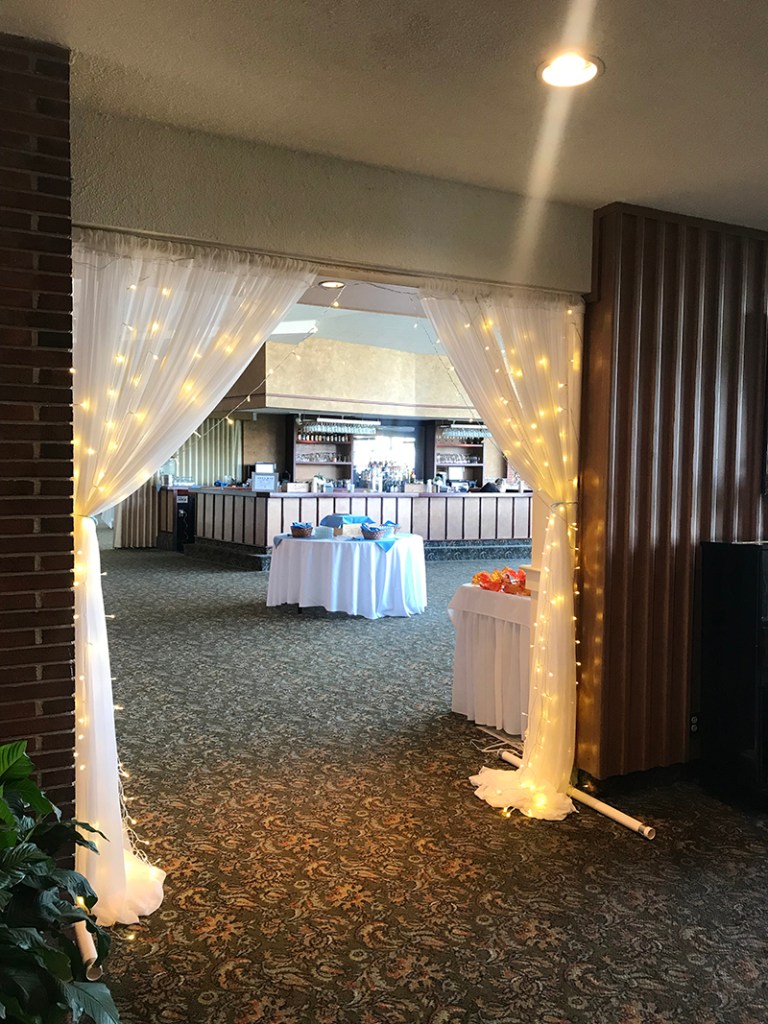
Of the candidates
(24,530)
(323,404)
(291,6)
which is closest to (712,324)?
(291,6)

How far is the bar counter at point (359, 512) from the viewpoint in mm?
11766

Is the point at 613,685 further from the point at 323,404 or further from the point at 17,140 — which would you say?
the point at 323,404

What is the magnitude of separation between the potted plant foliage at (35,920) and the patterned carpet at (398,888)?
0.64m

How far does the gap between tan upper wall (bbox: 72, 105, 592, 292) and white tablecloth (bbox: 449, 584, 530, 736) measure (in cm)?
188

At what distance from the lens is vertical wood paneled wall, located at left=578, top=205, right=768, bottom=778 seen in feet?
12.8

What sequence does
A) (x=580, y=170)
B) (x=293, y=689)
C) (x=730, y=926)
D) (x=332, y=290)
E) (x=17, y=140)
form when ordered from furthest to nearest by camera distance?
(x=332, y=290) < (x=293, y=689) < (x=580, y=170) < (x=730, y=926) < (x=17, y=140)

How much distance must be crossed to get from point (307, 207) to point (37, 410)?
4.53 ft

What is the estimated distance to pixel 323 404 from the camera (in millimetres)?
13422

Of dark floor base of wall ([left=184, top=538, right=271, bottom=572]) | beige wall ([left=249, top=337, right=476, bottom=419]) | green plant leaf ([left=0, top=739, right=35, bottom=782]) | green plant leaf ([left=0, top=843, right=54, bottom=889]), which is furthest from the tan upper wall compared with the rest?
beige wall ([left=249, top=337, right=476, bottom=419])

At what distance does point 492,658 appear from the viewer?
4934 millimetres

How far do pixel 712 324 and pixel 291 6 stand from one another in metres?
2.75

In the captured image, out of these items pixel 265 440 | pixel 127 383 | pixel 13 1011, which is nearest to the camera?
pixel 13 1011

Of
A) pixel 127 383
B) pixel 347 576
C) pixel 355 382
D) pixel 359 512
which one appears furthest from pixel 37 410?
pixel 355 382

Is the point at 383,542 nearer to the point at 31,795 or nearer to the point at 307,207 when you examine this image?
the point at 307,207
